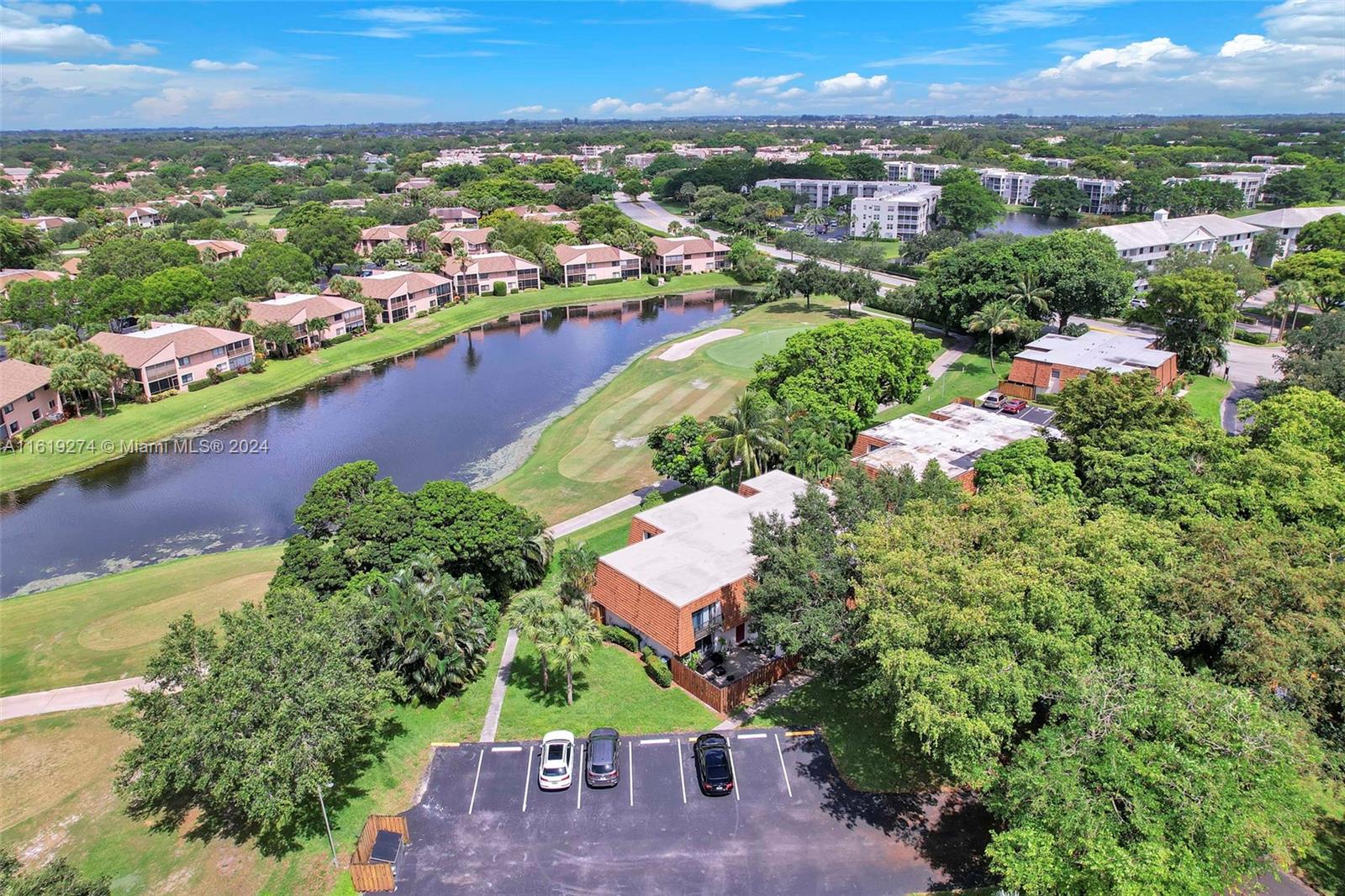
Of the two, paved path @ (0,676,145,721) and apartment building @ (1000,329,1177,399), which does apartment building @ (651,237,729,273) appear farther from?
paved path @ (0,676,145,721)

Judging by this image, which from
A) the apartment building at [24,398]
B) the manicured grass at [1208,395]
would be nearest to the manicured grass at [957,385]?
the manicured grass at [1208,395]

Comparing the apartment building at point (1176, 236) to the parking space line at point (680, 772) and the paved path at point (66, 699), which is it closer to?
the parking space line at point (680, 772)

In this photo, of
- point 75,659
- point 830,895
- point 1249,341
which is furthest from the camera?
point 1249,341

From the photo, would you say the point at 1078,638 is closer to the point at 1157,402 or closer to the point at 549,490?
the point at 1157,402

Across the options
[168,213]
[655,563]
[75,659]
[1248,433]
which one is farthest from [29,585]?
[168,213]

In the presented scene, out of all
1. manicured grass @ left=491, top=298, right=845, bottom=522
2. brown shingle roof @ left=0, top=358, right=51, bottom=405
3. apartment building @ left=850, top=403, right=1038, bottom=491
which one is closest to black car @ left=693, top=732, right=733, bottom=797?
apartment building @ left=850, top=403, right=1038, bottom=491

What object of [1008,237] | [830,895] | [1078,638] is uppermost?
[1008,237]

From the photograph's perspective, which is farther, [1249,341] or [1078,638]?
[1249,341]
